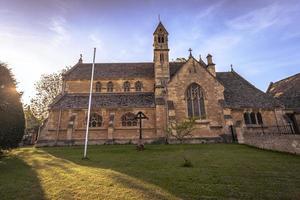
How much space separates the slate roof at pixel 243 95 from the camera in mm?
25875

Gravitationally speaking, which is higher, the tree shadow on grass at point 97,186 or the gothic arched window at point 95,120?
the gothic arched window at point 95,120

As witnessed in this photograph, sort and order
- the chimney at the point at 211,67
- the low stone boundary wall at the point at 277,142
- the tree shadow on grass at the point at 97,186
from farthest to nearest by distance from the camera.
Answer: the chimney at the point at 211,67 → the low stone boundary wall at the point at 277,142 → the tree shadow on grass at the point at 97,186

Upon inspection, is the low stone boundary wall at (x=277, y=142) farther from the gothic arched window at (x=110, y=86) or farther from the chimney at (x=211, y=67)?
the gothic arched window at (x=110, y=86)

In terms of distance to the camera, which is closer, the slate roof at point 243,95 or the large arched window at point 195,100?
the large arched window at point 195,100

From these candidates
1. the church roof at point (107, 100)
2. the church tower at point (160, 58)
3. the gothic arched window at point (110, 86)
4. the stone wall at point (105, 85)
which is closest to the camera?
the church roof at point (107, 100)

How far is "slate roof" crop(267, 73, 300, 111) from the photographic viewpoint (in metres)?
28.2

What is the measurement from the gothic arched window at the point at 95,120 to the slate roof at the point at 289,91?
93.6 ft

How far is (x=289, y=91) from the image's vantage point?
101 feet

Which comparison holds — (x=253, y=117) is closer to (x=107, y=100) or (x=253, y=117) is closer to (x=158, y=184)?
(x=107, y=100)

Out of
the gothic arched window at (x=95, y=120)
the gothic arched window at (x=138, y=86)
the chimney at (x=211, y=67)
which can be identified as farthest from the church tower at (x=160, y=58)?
the gothic arched window at (x=95, y=120)

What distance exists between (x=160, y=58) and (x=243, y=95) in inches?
552

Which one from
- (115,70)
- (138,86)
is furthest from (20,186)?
(115,70)

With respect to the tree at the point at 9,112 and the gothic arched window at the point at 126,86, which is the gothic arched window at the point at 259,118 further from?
the tree at the point at 9,112

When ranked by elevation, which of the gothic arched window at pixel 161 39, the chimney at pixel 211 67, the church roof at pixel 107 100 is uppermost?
the gothic arched window at pixel 161 39
